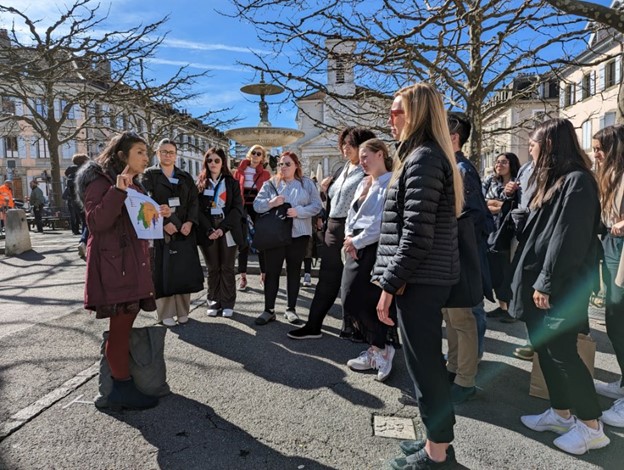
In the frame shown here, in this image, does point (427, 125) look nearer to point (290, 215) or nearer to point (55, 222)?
point (290, 215)

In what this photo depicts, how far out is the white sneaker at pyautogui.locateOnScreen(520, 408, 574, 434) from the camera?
289 centimetres

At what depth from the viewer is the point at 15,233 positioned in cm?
1080

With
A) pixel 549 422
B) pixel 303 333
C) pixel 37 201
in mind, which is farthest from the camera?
pixel 37 201

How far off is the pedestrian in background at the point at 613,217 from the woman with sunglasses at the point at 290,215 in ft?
9.25

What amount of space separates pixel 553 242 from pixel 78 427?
3.21 m

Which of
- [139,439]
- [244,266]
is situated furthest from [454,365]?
[244,266]

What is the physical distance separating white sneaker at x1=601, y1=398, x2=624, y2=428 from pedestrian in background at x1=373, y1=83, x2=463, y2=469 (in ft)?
4.51

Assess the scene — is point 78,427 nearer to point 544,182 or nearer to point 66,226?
point 544,182

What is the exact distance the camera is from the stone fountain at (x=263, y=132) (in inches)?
473

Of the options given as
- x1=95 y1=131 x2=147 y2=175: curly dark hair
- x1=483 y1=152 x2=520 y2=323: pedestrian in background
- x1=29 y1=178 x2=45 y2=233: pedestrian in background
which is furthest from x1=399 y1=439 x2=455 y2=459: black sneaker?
x1=29 y1=178 x2=45 y2=233: pedestrian in background

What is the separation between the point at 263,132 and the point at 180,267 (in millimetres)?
7669

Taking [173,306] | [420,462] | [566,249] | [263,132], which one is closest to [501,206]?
[566,249]

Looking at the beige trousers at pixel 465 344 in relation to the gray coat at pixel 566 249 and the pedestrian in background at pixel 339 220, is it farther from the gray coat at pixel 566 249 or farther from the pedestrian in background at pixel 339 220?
the pedestrian in background at pixel 339 220

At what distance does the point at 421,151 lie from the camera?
7.48 ft
